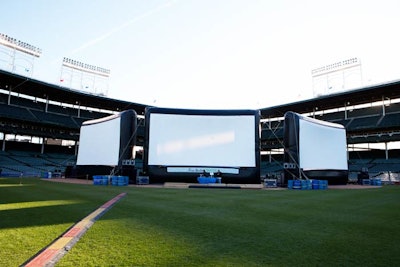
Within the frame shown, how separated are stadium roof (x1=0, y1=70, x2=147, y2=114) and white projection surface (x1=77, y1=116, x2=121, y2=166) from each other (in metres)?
16.4

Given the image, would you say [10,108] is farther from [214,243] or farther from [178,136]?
[214,243]

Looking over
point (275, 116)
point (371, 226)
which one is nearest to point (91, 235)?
point (371, 226)

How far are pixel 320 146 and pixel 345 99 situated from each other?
75.0 ft

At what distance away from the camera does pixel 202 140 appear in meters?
22.8

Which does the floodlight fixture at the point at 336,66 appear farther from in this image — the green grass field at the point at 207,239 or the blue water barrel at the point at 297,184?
the green grass field at the point at 207,239

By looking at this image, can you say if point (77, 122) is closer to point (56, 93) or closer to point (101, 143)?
point (56, 93)

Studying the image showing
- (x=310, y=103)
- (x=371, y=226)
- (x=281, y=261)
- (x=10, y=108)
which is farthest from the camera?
(x=310, y=103)

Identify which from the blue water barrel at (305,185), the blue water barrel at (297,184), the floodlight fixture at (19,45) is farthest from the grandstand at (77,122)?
the blue water barrel at (305,185)

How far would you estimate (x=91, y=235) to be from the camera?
13.4 ft

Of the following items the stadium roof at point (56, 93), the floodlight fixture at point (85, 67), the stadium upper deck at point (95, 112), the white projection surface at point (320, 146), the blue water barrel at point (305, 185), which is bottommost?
the blue water barrel at point (305, 185)

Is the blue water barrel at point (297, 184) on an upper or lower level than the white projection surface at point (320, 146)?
lower

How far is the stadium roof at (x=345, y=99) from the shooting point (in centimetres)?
3699

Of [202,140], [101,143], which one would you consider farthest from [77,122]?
[202,140]

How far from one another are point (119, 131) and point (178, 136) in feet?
17.2
